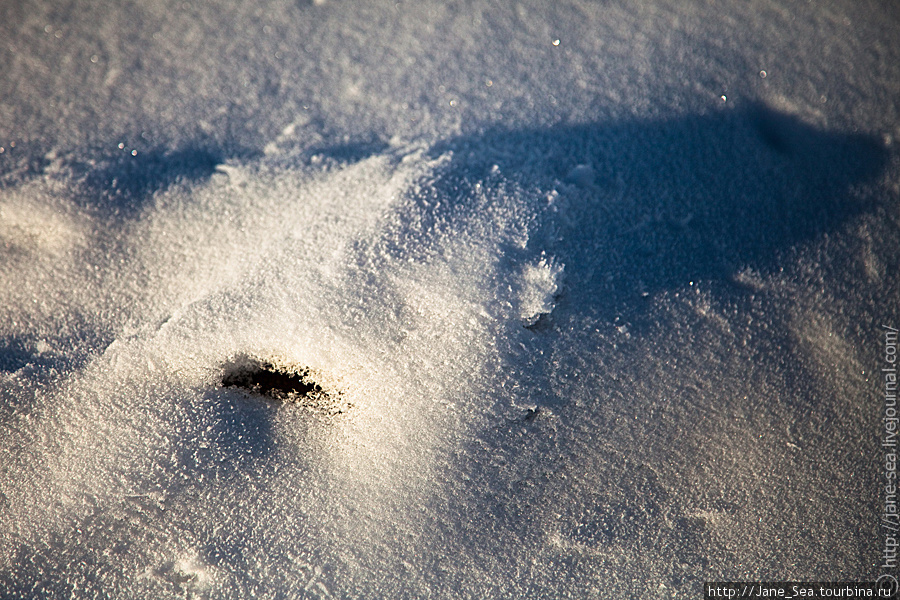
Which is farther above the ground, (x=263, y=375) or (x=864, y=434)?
(x=263, y=375)

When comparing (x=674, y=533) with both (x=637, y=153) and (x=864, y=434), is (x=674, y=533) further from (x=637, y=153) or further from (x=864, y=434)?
(x=637, y=153)

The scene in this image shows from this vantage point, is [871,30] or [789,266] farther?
[871,30]

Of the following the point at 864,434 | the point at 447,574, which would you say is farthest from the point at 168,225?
the point at 864,434

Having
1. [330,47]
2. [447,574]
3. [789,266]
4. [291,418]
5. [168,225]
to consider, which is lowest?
[447,574]
